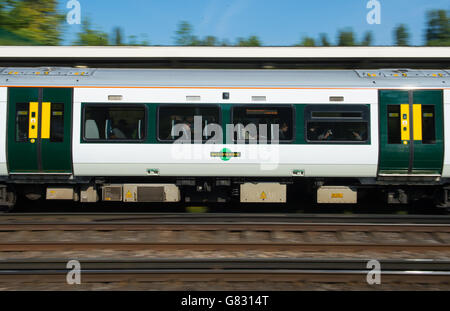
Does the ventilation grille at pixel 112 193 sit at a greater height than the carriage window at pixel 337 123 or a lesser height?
lesser

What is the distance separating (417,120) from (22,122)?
8.66m

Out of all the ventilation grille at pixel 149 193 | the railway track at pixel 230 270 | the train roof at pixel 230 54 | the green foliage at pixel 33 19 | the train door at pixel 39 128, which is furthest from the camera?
the green foliage at pixel 33 19

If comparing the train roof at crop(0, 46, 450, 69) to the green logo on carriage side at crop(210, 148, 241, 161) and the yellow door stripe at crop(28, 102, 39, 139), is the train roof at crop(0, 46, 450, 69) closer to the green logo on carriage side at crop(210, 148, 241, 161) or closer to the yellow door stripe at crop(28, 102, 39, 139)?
the yellow door stripe at crop(28, 102, 39, 139)

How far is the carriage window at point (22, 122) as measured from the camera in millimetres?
8711

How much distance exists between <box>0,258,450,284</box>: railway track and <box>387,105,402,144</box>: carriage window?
3765 millimetres

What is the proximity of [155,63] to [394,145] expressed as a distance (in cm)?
675

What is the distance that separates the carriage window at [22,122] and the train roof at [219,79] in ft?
1.66

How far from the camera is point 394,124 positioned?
8734 millimetres

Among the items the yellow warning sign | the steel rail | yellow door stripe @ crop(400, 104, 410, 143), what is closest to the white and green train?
yellow door stripe @ crop(400, 104, 410, 143)

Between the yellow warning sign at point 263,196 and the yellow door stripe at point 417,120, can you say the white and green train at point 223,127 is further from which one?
the yellow warning sign at point 263,196

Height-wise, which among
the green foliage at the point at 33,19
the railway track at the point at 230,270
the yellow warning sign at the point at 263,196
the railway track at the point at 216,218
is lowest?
the railway track at the point at 230,270

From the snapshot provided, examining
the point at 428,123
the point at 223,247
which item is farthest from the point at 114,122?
the point at 428,123

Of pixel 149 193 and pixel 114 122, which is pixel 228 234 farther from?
pixel 114 122

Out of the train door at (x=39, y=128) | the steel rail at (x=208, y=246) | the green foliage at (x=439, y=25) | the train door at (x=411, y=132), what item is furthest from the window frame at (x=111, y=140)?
the green foliage at (x=439, y=25)
